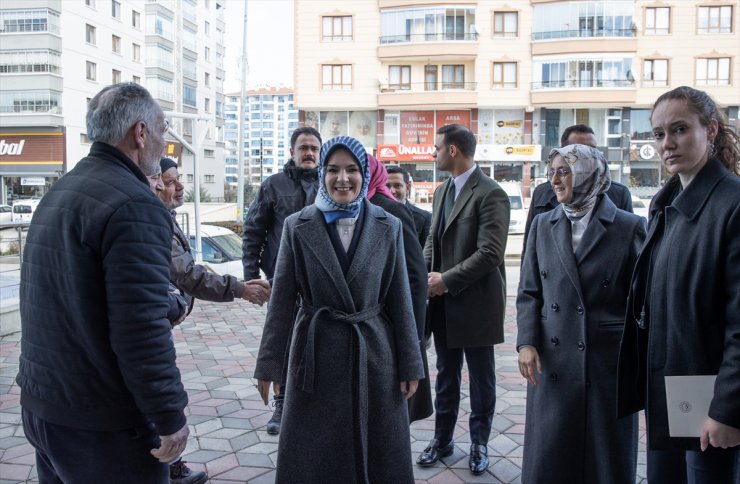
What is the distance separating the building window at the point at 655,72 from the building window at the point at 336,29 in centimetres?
1686

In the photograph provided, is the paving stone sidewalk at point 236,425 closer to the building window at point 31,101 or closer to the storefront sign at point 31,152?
the storefront sign at point 31,152

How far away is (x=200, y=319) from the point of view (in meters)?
8.70

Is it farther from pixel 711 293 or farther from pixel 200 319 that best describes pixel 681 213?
pixel 200 319

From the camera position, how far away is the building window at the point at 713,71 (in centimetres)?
3444

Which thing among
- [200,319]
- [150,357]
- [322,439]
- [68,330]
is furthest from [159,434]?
[200,319]

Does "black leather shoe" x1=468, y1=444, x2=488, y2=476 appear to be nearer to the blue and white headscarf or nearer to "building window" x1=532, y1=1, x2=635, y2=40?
the blue and white headscarf

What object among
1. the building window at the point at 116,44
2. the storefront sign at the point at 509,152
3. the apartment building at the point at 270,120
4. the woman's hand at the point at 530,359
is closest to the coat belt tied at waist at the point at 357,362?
the woman's hand at the point at 530,359

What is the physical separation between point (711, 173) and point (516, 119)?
35163mm

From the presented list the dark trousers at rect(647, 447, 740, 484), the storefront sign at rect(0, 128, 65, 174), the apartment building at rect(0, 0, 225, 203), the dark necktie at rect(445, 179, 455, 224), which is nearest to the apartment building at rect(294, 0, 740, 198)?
the apartment building at rect(0, 0, 225, 203)

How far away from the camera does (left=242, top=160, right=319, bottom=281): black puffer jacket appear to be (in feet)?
15.0

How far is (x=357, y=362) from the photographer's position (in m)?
2.80

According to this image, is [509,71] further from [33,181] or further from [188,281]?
[188,281]

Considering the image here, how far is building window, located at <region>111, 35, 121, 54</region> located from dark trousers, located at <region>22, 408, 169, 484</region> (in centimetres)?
5202

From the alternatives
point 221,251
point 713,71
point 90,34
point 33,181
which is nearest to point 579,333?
point 221,251
